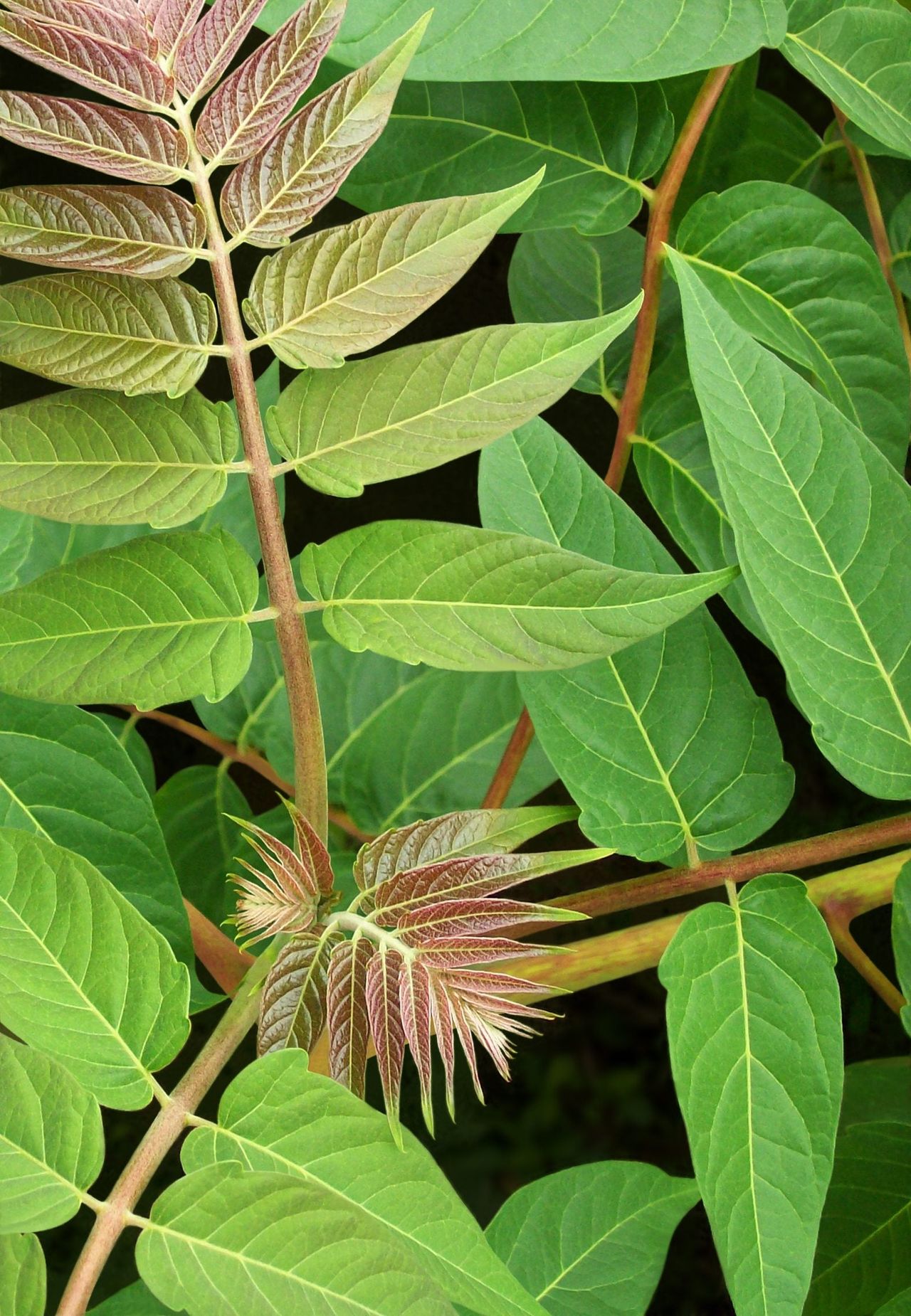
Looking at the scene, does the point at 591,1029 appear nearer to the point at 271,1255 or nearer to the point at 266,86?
the point at 271,1255

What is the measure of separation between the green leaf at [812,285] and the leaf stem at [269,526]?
0.18 metres

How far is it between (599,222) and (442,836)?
0.74 ft

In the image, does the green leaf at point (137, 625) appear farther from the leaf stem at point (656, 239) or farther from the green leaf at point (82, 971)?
the leaf stem at point (656, 239)

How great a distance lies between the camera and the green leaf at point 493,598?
0.27 meters

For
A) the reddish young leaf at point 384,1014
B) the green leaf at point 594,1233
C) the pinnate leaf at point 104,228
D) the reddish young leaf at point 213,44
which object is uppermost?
the reddish young leaf at point 213,44

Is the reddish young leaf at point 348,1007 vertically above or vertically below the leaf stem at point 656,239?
below

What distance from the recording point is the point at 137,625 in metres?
0.29

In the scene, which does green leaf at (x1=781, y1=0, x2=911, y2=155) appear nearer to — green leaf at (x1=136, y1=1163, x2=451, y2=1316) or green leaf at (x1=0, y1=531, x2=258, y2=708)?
green leaf at (x1=0, y1=531, x2=258, y2=708)

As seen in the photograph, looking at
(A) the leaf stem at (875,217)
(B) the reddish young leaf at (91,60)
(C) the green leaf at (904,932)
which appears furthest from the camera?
(A) the leaf stem at (875,217)

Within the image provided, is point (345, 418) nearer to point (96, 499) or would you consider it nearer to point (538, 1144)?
point (96, 499)

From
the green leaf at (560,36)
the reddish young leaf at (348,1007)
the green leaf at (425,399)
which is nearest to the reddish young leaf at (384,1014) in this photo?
the reddish young leaf at (348,1007)

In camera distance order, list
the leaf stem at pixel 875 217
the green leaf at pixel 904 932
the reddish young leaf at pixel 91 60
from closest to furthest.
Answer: the reddish young leaf at pixel 91 60
the green leaf at pixel 904 932
the leaf stem at pixel 875 217

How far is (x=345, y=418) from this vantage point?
280mm

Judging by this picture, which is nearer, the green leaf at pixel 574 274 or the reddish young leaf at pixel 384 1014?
the reddish young leaf at pixel 384 1014
